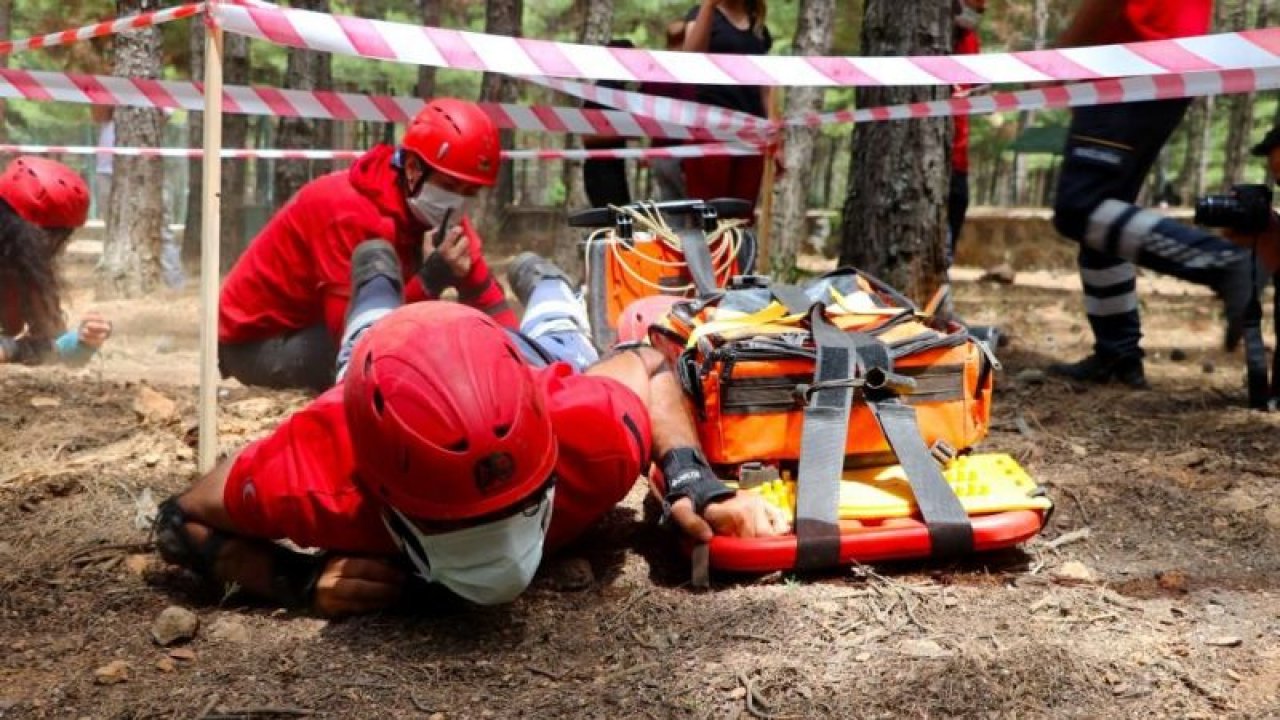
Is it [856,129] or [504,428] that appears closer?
[504,428]

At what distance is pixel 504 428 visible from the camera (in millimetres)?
2125

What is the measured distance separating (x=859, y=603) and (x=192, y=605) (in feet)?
5.02

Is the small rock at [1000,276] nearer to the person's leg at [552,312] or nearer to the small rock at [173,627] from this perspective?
the person's leg at [552,312]

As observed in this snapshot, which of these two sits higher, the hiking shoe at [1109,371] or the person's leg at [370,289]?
the person's leg at [370,289]

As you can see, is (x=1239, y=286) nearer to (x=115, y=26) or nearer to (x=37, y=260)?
(x=115, y=26)

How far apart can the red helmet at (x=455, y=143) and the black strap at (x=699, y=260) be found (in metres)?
0.91

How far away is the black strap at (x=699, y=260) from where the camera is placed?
4555mm

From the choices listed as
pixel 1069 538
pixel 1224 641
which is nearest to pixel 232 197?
pixel 1069 538

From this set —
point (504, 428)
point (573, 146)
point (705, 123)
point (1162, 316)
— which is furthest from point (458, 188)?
point (573, 146)

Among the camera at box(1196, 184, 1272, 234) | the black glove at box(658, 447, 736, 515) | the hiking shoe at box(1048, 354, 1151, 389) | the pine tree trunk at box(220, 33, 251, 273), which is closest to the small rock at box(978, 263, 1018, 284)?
the hiking shoe at box(1048, 354, 1151, 389)

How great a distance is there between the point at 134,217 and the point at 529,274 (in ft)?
21.4

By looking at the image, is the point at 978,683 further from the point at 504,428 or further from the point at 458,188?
the point at 458,188

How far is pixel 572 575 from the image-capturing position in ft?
9.04

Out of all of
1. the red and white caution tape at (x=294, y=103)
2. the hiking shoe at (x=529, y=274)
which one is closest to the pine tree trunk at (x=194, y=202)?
the red and white caution tape at (x=294, y=103)
